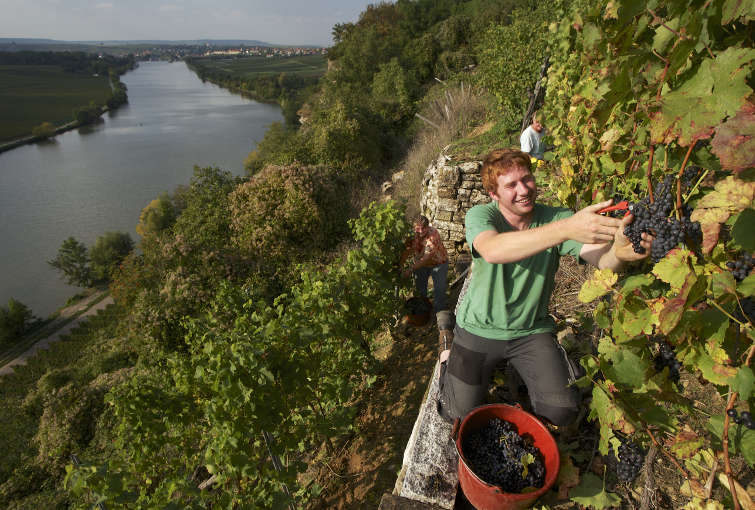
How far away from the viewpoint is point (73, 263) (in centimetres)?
3338

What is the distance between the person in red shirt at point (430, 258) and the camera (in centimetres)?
497

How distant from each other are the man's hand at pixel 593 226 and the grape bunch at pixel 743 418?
2.39ft

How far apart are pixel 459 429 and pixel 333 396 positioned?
1.75m

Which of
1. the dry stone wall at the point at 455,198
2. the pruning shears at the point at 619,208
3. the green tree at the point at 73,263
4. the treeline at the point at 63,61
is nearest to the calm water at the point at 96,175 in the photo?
the green tree at the point at 73,263

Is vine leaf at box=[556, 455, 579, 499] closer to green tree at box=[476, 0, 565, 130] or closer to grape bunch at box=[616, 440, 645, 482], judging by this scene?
grape bunch at box=[616, 440, 645, 482]

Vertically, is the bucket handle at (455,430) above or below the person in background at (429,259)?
above

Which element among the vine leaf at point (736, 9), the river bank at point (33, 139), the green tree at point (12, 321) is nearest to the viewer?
the vine leaf at point (736, 9)

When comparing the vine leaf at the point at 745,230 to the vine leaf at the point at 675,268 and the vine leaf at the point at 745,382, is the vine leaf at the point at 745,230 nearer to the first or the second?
the vine leaf at the point at 675,268

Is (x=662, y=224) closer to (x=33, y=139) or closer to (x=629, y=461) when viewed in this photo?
(x=629, y=461)

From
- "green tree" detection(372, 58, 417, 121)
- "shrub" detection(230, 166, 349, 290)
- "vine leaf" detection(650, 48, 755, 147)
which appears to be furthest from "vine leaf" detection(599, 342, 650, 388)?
"green tree" detection(372, 58, 417, 121)

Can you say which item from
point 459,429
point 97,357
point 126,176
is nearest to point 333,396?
point 459,429

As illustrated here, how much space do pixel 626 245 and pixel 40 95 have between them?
124 m

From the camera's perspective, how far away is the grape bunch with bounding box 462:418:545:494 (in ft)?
6.68

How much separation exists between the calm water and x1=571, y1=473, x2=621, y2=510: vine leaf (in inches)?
1631
